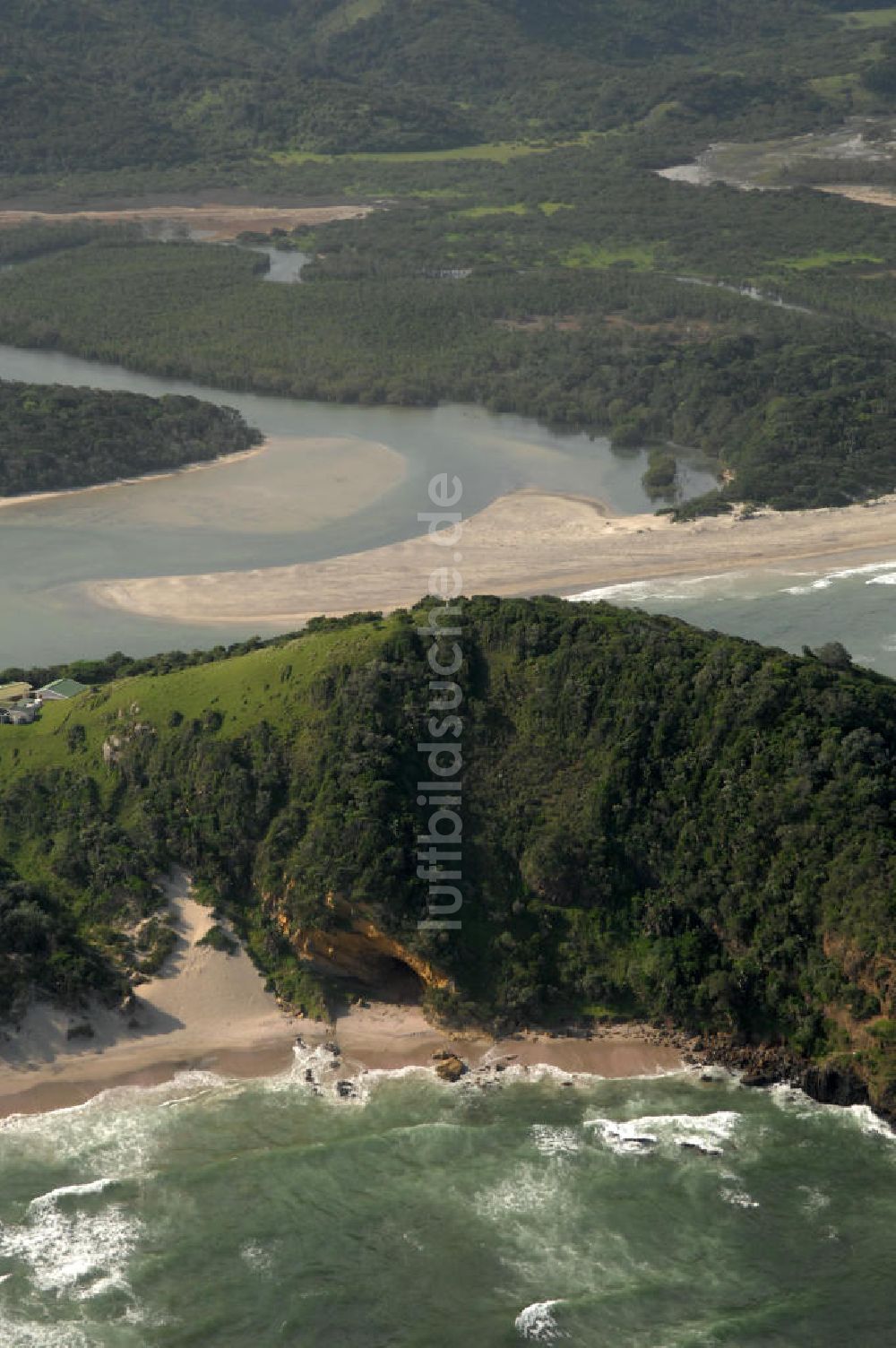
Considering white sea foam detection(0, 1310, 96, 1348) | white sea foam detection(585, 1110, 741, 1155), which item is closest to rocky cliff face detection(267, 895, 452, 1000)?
white sea foam detection(585, 1110, 741, 1155)

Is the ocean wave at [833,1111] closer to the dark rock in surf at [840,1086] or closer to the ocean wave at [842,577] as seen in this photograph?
the dark rock in surf at [840,1086]

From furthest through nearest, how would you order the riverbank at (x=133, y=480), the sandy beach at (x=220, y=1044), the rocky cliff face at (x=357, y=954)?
the riverbank at (x=133, y=480)
the rocky cliff face at (x=357, y=954)
the sandy beach at (x=220, y=1044)

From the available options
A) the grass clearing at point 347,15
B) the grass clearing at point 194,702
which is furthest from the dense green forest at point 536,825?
the grass clearing at point 347,15

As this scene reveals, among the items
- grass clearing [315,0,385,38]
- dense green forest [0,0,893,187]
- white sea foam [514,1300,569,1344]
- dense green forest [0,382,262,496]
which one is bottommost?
white sea foam [514,1300,569,1344]

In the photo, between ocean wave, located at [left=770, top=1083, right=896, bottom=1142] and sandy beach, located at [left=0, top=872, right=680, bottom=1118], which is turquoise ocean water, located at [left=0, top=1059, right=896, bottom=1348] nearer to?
ocean wave, located at [left=770, top=1083, right=896, bottom=1142]

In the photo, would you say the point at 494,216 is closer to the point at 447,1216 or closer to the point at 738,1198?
the point at 738,1198

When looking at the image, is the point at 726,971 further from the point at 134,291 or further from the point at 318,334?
the point at 134,291

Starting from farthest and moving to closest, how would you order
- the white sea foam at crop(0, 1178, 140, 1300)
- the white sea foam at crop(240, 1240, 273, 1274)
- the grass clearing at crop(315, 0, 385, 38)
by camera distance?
the grass clearing at crop(315, 0, 385, 38) < the white sea foam at crop(240, 1240, 273, 1274) < the white sea foam at crop(0, 1178, 140, 1300)
